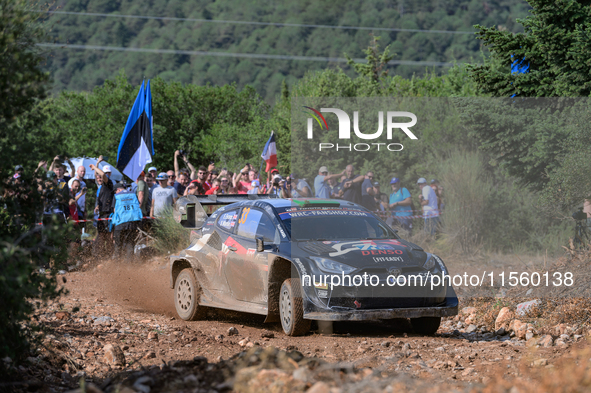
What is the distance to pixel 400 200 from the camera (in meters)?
15.9

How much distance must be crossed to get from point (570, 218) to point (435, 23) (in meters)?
155

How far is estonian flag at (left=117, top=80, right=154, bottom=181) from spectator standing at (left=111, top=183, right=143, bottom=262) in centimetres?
168

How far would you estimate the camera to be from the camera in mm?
11727

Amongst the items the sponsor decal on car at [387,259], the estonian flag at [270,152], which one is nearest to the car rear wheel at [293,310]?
the sponsor decal on car at [387,259]

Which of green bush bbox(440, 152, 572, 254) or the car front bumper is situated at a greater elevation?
green bush bbox(440, 152, 572, 254)

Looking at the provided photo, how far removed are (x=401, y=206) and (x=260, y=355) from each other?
1091 centimetres

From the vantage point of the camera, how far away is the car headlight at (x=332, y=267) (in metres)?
7.61

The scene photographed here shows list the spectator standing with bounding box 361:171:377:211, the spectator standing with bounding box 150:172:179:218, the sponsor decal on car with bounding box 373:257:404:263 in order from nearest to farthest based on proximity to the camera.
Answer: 1. the sponsor decal on car with bounding box 373:257:404:263
2. the spectator standing with bounding box 150:172:179:218
3. the spectator standing with bounding box 361:171:377:211

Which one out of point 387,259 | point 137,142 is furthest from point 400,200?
point 387,259

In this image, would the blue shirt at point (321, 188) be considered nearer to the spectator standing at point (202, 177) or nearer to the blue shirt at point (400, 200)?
the blue shirt at point (400, 200)

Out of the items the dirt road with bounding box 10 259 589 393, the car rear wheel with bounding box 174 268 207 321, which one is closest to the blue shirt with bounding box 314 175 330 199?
the dirt road with bounding box 10 259 589 393

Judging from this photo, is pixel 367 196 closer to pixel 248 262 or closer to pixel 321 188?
pixel 321 188

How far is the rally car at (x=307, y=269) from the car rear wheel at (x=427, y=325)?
0.04 ft

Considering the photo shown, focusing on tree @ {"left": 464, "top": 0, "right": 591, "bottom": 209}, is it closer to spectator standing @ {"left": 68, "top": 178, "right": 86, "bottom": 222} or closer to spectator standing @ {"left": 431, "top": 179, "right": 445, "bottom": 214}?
spectator standing @ {"left": 431, "top": 179, "right": 445, "bottom": 214}
